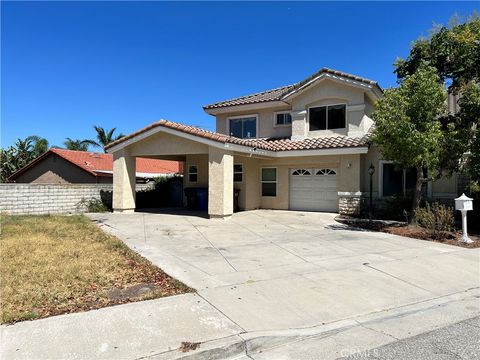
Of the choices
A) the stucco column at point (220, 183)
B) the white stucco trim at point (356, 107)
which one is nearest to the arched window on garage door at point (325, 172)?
the white stucco trim at point (356, 107)

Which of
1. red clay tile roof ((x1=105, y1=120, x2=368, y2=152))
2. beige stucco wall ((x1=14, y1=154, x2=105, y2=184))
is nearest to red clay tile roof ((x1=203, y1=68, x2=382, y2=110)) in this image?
red clay tile roof ((x1=105, y1=120, x2=368, y2=152))

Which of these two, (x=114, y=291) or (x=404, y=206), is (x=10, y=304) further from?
(x=404, y=206)

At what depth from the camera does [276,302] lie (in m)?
5.79

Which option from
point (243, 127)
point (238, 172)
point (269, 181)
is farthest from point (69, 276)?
point (243, 127)

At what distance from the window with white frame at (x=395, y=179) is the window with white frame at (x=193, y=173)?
30.7 ft

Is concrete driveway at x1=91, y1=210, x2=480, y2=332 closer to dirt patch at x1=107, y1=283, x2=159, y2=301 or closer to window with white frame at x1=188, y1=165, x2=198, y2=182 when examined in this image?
dirt patch at x1=107, y1=283, x2=159, y2=301

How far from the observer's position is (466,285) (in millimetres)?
7246

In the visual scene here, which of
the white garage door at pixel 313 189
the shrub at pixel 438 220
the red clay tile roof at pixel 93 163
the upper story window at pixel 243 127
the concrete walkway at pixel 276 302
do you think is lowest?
the concrete walkway at pixel 276 302

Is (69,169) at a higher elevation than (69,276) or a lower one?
higher

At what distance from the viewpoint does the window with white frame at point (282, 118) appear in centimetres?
1964

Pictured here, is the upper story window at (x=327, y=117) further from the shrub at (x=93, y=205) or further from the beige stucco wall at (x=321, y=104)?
the shrub at (x=93, y=205)

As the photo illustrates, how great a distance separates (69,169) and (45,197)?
11670mm

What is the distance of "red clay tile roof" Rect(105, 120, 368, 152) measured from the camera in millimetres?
14872

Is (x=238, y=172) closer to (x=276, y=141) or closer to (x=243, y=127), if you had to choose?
(x=276, y=141)
